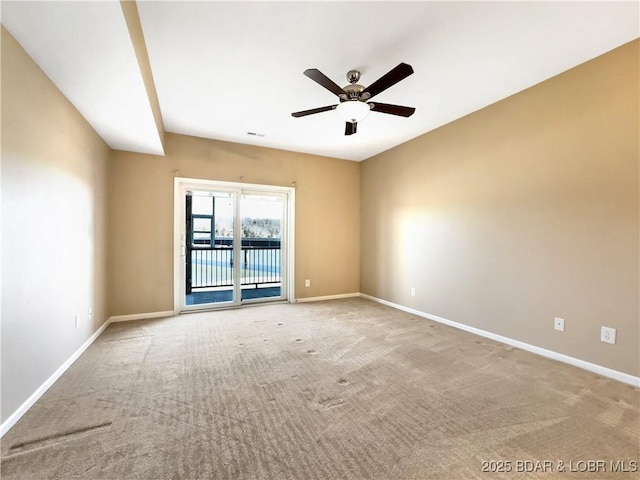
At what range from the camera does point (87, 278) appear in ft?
9.87

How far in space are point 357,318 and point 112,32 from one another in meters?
3.76

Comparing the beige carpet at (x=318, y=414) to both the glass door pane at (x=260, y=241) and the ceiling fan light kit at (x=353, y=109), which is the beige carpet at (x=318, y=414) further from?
the ceiling fan light kit at (x=353, y=109)

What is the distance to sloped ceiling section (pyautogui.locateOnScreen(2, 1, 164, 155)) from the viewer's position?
4.92 feet

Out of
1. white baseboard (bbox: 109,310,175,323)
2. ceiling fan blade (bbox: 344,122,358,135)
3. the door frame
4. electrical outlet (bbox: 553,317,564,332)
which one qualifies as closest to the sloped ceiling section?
the door frame

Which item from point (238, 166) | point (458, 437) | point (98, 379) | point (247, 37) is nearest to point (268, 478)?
point (458, 437)

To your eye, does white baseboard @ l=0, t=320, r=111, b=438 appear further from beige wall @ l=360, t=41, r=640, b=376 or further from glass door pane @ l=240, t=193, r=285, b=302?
beige wall @ l=360, t=41, r=640, b=376

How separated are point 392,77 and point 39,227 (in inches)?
109

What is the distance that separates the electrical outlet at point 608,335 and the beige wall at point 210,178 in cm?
358

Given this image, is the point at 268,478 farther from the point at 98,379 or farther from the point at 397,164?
the point at 397,164

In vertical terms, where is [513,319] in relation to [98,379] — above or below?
above

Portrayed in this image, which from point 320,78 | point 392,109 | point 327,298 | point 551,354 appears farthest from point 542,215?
point 327,298

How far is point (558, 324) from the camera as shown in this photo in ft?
8.80

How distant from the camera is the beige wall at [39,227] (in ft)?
5.57

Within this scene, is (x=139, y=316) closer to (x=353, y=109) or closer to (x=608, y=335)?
(x=353, y=109)
